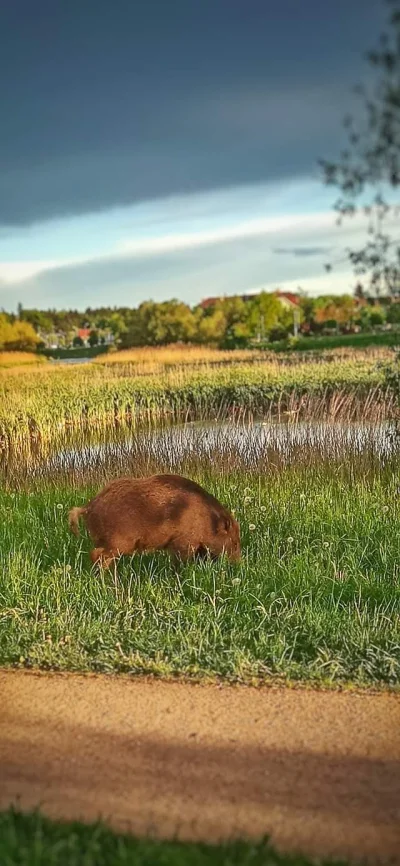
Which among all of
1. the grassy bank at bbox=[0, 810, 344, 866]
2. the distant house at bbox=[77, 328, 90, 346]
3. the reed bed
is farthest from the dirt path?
Answer: the distant house at bbox=[77, 328, 90, 346]

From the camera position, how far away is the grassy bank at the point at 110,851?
248cm

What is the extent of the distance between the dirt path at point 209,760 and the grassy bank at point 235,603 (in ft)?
0.82

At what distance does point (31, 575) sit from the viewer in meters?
5.68

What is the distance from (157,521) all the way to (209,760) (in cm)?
230

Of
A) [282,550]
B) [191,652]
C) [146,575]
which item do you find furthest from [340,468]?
[191,652]

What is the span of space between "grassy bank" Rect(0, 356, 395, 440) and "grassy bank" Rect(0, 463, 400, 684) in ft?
17.6

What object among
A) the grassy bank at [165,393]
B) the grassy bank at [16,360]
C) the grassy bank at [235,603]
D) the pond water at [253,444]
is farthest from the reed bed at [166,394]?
the grassy bank at [16,360]

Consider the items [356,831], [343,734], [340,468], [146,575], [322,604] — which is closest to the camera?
[356,831]

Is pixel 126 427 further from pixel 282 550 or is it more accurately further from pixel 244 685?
pixel 244 685

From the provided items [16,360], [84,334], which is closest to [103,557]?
[16,360]

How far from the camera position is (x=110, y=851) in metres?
2.58

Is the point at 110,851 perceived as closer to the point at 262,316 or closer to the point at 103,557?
the point at 103,557

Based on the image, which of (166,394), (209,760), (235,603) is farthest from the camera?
(166,394)

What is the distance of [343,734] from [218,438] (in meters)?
7.31
